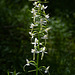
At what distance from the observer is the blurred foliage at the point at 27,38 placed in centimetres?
303

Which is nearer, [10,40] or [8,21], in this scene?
[10,40]

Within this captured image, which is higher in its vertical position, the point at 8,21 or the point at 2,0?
the point at 2,0

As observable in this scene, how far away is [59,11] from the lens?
17.5 ft

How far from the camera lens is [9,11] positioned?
491 cm

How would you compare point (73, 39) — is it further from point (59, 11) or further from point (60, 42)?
point (59, 11)

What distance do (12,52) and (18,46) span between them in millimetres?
284

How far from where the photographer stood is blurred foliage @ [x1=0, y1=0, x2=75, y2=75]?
3027 millimetres

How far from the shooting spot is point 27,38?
396cm

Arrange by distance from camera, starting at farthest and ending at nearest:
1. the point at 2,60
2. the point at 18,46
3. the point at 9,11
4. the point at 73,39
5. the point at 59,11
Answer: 1. the point at 59,11
2. the point at 9,11
3. the point at 73,39
4. the point at 18,46
5. the point at 2,60

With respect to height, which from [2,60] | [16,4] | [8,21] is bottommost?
[2,60]

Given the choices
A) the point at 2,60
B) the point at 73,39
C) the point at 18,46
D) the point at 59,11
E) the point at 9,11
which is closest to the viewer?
the point at 2,60

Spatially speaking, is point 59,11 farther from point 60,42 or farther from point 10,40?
point 10,40

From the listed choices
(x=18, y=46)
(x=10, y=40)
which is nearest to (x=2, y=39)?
(x=10, y=40)

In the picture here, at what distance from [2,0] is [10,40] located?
5.63 feet
